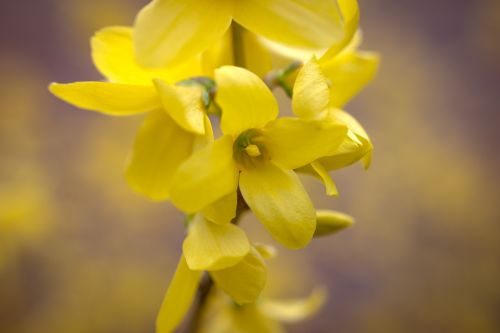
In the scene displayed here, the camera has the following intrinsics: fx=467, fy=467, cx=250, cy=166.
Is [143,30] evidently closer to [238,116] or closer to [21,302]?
[238,116]

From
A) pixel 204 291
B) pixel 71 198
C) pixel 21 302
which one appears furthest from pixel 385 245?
pixel 204 291

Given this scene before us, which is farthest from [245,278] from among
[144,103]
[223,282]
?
[144,103]

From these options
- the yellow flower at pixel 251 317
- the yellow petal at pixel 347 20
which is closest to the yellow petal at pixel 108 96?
the yellow petal at pixel 347 20

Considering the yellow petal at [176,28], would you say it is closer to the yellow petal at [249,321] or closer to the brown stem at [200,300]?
the brown stem at [200,300]

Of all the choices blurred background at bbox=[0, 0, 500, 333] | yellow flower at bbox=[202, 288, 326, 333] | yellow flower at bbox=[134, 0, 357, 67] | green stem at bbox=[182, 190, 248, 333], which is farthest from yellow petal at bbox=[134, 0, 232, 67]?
blurred background at bbox=[0, 0, 500, 333]

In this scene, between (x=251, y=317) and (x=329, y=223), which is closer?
(x=329, y=223)

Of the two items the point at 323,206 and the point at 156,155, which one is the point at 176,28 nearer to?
the point at 156,155

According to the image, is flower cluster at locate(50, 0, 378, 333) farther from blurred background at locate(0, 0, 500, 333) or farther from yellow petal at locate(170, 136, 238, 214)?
blurred background at locate(0, 0, 500, 333)
